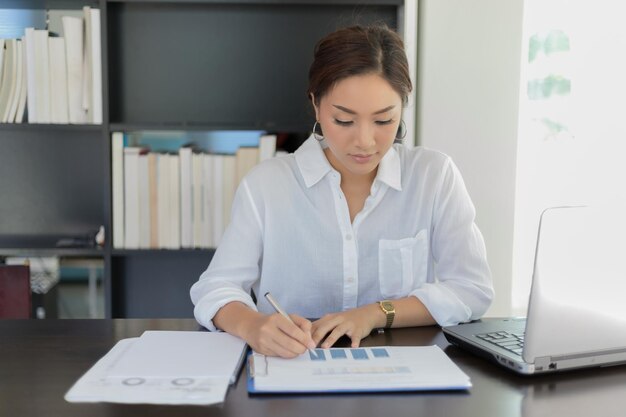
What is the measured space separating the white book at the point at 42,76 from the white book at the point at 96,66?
0.17m

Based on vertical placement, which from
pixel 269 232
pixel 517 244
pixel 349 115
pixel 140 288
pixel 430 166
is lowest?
pixel 140 288

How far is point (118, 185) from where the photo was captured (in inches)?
100

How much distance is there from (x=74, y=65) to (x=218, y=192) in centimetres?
67

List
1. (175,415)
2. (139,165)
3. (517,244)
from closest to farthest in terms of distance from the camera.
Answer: (175,415) < (139,165) < (517,244)

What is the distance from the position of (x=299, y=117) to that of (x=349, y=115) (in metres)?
1.31

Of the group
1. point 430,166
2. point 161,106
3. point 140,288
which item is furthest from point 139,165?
point 430,166

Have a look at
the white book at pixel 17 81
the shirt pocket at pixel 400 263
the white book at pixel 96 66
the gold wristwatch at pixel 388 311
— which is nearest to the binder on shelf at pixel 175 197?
the white book at pixel 96 66

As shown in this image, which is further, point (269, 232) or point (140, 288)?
point (140, 288)

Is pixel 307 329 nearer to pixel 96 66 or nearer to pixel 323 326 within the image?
pixel 323 326

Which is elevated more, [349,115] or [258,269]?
[349,115]

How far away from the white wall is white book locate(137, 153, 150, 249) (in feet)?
3.27

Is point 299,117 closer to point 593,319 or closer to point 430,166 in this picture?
point 430,166

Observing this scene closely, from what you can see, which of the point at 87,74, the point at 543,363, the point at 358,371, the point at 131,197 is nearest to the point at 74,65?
the point at 87,74

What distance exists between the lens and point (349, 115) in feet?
4.94
